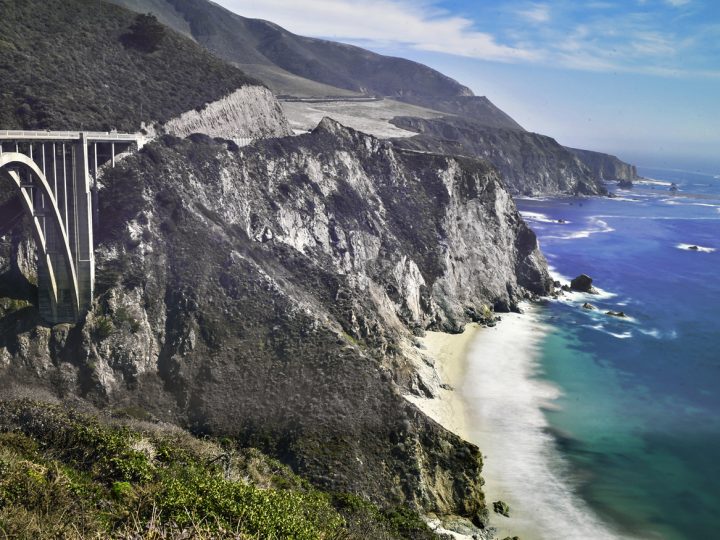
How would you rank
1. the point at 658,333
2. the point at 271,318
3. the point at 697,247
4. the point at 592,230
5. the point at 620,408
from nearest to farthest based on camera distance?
1. the point at 271,318
2. the point at 620,408
3. the point at 658,333
4. the point at 697,247
5. the point at 592,230

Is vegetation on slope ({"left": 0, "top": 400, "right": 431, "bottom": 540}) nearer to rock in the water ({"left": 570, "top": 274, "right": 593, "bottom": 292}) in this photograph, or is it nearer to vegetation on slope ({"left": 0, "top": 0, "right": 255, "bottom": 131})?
vegetation on slope ({"left": 0, "top": 0, "right": 255, "bottom": 131})

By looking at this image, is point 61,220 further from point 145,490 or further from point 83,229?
point 145,490

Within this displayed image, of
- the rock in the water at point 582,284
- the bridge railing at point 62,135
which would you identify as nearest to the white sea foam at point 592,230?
the rock in the water at point 582,284

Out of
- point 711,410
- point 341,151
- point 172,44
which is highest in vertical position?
point 172,44

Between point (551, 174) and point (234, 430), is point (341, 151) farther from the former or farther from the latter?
point (551, 174)

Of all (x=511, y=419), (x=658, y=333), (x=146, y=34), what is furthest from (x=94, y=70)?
(x=658, y=333)

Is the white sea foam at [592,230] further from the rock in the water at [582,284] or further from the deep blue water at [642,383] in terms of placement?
the rock in the water at [582,284]

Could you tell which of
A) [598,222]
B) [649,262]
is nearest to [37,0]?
[649,262]
